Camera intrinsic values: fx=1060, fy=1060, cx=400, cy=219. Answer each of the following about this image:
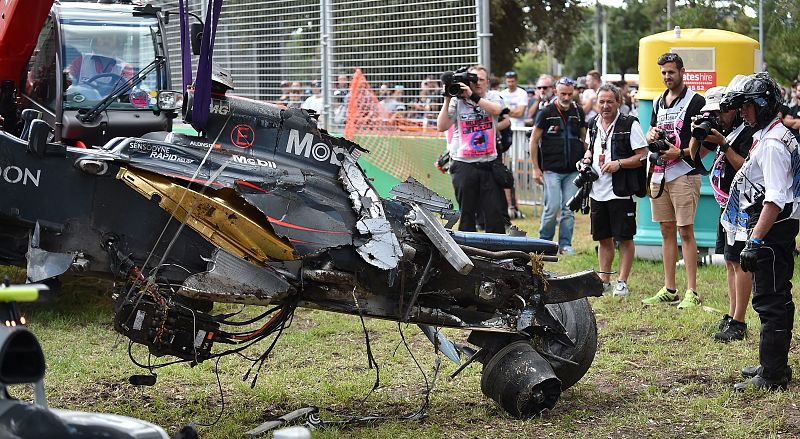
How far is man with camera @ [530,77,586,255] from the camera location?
1192cm

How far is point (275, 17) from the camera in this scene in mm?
16453

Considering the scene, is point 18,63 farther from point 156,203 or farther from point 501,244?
point 501,244

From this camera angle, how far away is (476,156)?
11031 millimetres

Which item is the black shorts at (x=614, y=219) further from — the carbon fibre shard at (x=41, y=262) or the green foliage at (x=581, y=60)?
the green foliage at (x=581, y=60)

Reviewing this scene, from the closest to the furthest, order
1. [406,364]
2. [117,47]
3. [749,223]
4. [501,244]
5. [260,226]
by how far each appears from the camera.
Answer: [260,226] < [501,244] < [749,223] < [406,364] < [117,47]

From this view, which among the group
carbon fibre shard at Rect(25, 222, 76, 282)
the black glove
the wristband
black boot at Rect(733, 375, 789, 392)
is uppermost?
carbon fibre shard at Rect(25, 222, 76, 282)

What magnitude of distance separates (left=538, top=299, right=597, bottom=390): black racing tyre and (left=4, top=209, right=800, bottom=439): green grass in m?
0.21

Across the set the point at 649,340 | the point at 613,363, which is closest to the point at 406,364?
the point at 613,363

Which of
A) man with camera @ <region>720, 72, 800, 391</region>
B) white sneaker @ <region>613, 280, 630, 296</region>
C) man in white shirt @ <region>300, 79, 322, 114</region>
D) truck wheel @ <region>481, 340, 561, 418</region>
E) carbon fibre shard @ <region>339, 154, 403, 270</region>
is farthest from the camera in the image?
man in white shirt @ <region>300, 79, 322, 114</region>

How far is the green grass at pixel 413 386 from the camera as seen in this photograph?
6062 mm

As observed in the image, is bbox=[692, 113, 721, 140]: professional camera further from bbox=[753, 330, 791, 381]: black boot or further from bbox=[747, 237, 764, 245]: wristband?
bbox=[753, 330, 791, 381]: black boot

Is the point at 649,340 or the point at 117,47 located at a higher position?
the point at 117,47

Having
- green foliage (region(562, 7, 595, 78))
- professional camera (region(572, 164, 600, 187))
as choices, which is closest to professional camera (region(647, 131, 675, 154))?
professional camera (region(572, 164, 600, 187))

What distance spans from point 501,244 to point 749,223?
1.81m
